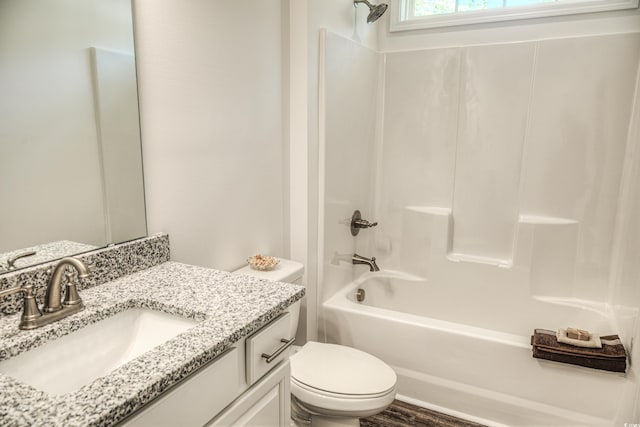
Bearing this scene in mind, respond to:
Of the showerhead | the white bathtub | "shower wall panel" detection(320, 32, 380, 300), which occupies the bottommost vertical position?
the white bathtub

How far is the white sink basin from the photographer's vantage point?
0.94m

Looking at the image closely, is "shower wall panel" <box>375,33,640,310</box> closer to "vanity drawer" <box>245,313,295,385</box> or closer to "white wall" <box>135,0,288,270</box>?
"white wall" <box>135,0,288,270</box>

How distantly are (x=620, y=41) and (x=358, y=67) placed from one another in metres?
1.44

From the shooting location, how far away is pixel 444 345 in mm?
2098

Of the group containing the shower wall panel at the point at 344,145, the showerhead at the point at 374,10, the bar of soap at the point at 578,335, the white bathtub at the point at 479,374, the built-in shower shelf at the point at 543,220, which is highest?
the showerhead at the point at 374,10

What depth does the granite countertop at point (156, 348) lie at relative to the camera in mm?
715

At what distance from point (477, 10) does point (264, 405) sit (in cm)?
261

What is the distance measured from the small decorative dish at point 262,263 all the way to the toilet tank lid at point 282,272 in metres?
0.02

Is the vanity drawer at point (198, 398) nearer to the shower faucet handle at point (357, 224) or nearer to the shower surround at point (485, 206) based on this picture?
the shower surround at point (485, 206)

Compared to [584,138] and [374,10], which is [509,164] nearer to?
[584,138]

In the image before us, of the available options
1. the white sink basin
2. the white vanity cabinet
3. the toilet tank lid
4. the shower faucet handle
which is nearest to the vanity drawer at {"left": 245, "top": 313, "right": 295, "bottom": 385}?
the white vanity cabinet

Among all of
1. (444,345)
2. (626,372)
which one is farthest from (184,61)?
(626,372)

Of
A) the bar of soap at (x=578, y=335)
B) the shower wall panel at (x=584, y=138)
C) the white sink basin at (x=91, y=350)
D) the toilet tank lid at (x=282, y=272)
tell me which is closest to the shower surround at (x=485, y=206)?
the shower wall panel at (x=584, y=138)

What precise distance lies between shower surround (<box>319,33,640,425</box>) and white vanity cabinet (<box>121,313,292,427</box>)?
3.49 ft
